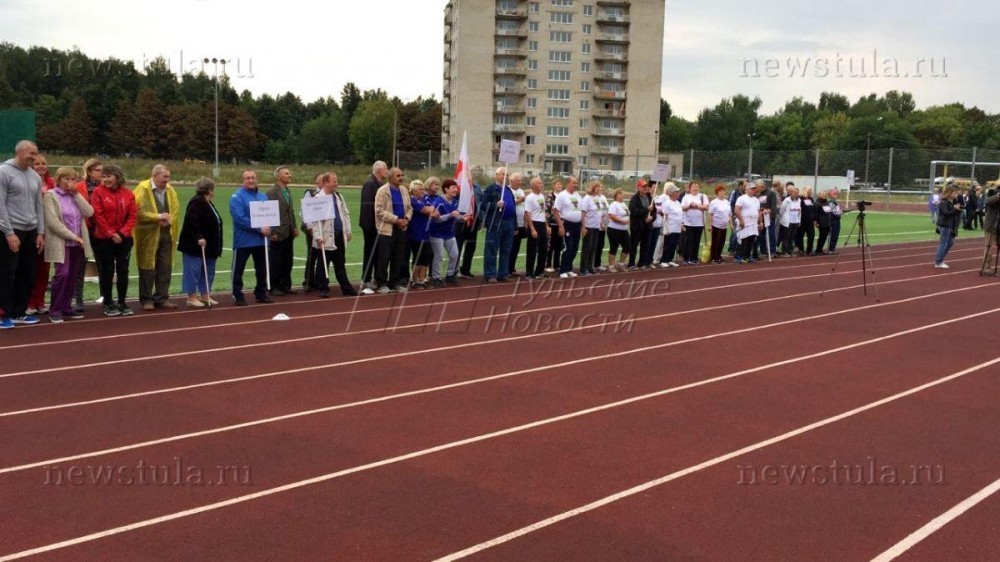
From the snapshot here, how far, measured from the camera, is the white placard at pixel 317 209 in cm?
1410

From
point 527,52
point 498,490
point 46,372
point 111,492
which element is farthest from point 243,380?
point 527,52

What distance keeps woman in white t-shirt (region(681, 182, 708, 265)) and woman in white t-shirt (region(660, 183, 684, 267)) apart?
253mm

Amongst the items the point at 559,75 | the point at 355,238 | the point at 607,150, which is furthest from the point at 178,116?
the point at 355,238

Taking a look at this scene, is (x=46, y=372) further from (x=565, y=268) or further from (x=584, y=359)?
(x=565, y=268)

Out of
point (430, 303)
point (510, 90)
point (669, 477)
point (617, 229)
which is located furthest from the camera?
point (510, 90)

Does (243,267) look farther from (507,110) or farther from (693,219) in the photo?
(507,110)

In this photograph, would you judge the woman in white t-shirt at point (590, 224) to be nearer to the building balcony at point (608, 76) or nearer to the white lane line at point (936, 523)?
the white lane line at point (936, 523)

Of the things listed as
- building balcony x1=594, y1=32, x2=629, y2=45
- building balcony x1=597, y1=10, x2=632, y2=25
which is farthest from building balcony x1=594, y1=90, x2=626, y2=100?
building balcony x1=597, y1=10, x2=632, y2=25

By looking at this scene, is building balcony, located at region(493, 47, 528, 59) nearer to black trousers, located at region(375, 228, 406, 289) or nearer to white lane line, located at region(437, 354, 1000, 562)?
black trousers, located at region(375, 228, 406, 289)

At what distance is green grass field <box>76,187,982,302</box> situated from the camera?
15.0m

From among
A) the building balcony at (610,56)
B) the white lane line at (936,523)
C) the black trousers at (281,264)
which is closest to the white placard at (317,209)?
the black trousers at (281,264)

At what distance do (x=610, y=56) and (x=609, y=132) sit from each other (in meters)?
8.41

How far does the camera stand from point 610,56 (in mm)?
101750

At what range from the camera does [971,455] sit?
6.57 m
